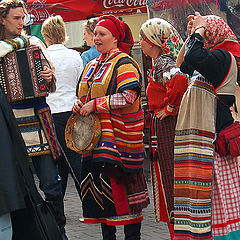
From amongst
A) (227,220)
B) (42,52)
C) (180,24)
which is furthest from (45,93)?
(180,24)

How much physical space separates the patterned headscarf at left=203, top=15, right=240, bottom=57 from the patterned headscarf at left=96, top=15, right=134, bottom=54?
1.09m

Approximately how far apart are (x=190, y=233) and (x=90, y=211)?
46.5 inches

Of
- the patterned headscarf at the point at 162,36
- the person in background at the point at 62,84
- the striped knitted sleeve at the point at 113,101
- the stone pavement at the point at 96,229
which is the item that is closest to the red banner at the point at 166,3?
the person in background at the point at 62,84

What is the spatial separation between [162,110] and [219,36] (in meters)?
1.09

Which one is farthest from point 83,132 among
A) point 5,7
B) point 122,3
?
point 122,3

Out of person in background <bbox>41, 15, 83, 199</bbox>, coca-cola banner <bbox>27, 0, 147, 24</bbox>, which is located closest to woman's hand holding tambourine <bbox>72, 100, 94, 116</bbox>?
person in background <bbox>41, 15, 83, 199</bbox>

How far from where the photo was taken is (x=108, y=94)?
203 inches

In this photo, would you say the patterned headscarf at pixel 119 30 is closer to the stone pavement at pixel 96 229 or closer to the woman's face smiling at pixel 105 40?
the woman's face smiling at pixel 105 40

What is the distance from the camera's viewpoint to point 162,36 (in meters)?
5.34

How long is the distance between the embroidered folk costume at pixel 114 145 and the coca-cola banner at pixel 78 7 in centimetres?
459

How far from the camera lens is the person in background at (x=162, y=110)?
17.4 ft

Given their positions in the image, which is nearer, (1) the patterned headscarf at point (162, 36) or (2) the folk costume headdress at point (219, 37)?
(2) the folk costume headdress at point (219, 37)

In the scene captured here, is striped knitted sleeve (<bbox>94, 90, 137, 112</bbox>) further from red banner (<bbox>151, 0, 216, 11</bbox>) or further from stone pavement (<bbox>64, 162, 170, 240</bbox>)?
red banner (<bbox>151, 0, 216, 11</bbox>)

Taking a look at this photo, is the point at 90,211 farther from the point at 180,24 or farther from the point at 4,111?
the point at 180,24
